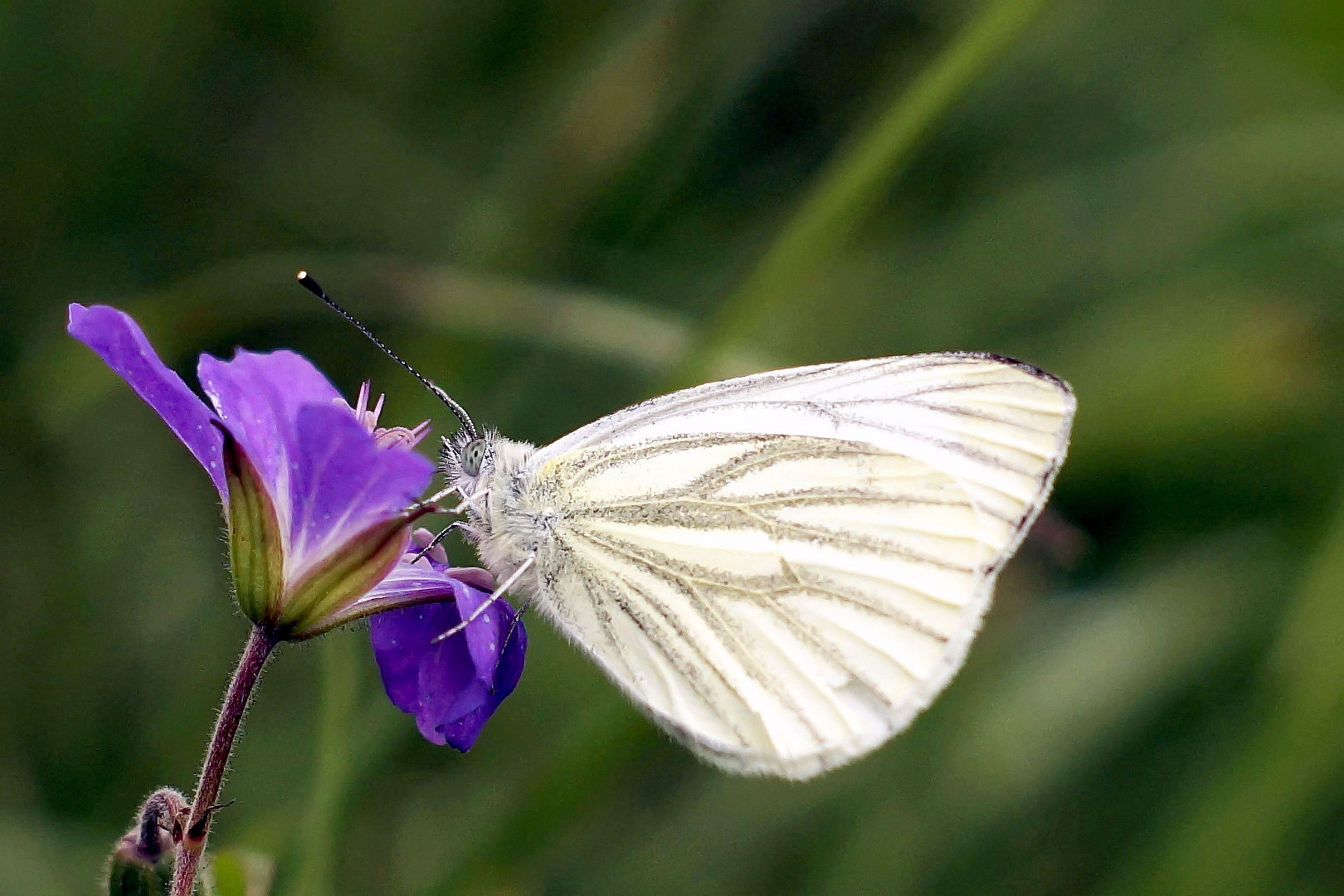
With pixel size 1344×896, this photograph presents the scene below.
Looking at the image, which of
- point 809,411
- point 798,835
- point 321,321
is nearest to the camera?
point 809,411

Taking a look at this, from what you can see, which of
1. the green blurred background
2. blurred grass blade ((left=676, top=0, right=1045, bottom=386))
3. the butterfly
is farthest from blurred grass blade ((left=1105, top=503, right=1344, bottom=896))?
blurred grass blade ((left=676, top=0, right=1045, bottom=386))

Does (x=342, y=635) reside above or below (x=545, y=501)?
below

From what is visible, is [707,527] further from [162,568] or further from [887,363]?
Answer: [162,568]

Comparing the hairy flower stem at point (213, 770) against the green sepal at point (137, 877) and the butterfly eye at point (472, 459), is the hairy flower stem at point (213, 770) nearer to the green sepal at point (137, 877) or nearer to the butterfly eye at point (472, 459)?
the green sepal at point (137, 877)

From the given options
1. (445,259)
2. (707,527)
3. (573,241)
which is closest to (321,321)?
(445,259)

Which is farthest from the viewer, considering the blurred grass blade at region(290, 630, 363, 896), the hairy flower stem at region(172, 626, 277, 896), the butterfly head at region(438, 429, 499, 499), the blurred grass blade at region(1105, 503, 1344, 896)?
the blurred grass blade at region(1105, 503, 1344, 896)

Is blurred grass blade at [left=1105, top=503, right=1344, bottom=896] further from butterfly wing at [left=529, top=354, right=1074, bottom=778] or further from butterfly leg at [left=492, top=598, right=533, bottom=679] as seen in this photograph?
butterfly leg at [left=492, top=598, right=533, bottom=679]

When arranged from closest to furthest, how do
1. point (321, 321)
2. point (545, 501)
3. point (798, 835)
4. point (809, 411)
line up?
point (545, 501) → point (809, 411) → point (798, 835) → point (321, 321)
